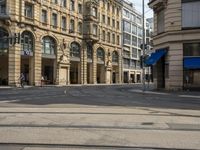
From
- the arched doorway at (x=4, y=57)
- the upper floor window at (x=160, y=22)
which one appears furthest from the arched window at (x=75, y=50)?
the upper floor window at (x=160, y=22)

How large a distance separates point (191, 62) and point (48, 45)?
1203 inches

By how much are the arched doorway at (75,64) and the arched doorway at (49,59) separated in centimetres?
519

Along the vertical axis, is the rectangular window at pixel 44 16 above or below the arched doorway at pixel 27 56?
above

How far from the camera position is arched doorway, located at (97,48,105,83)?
82025 mm

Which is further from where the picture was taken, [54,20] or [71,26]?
[71,26]

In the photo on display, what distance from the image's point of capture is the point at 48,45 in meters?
62.8

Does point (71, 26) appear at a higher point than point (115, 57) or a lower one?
higher

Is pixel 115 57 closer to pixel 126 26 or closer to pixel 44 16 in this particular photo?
pixel 126 26

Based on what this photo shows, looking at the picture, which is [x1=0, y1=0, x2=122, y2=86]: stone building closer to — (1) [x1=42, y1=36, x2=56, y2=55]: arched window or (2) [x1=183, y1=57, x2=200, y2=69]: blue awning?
(1) [x1=42, y1=36, x2=56, y2=55]: arched window

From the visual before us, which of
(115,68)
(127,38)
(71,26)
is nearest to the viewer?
(71,26)

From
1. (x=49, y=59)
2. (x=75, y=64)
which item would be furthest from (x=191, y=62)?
(x=75, y=64)

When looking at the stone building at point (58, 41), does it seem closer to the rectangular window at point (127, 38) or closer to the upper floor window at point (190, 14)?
the rectangular window at point (127, 38)

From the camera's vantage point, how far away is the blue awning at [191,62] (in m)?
36.6

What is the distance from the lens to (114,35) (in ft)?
298
